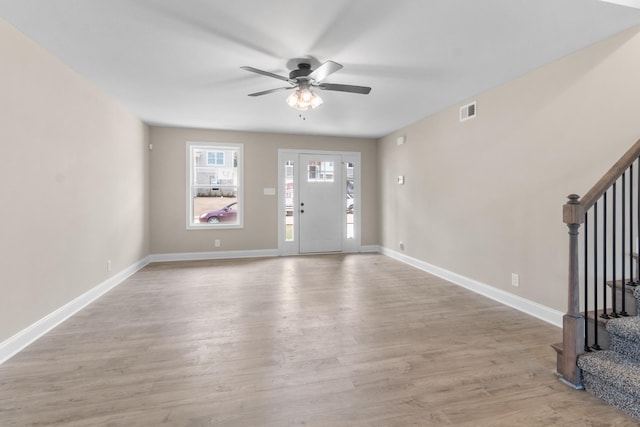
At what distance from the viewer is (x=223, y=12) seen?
2.14 meters

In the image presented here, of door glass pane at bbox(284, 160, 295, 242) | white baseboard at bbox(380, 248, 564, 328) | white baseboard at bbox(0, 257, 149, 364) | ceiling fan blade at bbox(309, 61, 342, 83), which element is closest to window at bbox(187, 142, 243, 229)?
door glass pane at bbox(284, 160, 295, 242)

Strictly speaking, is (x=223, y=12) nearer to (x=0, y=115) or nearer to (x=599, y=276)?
(x=0, y=115)

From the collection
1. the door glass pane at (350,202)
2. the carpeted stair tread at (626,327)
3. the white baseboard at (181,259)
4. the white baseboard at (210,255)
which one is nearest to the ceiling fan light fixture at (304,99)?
the carpeted stair tread at (626,327)

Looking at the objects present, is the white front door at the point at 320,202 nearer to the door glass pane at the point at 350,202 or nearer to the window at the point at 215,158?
the door glass pane at the point at 350,202

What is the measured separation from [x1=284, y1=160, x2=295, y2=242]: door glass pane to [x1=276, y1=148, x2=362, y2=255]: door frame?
0.04 meters

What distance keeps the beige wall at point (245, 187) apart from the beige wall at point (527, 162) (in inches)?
70.4

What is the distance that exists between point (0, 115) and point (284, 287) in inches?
121

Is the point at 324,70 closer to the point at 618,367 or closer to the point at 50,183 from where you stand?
the point at 50,183

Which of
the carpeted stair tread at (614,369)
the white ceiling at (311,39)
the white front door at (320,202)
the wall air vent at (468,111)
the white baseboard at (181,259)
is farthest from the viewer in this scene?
the white front door at (320,202)

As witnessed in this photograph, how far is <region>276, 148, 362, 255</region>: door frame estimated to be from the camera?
6.14 meters

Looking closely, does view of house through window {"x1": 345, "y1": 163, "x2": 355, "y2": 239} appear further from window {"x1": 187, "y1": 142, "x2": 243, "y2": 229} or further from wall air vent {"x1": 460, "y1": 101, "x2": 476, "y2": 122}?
wall air vent {"x1": 460, "y1": 101, "x2": 476, "y2": 122}

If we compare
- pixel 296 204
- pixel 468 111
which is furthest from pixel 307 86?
pixel 296 204

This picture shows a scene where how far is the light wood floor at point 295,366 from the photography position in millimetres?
1662

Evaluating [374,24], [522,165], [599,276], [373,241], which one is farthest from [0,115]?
[373,241]
